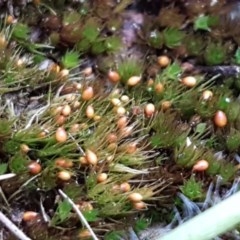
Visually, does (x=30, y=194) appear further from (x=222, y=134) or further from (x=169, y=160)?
(x=222, y=134)

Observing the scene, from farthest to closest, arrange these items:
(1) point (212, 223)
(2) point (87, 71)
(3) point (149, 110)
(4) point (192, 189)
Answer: (2) point (87, 71) → (3) point (149, 110) → (4) point (192, 189) → (1) point (212, 223)

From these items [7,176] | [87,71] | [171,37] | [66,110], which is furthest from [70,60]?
[7,176]

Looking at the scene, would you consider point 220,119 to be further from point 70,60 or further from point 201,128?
point 70,60

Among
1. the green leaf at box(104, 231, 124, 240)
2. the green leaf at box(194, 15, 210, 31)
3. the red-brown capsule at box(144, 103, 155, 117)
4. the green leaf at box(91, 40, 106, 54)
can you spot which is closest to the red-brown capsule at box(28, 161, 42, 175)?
the green leaf at box(104, 231, 124, 240)

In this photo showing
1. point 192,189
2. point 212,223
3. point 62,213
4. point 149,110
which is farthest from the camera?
point 149,110

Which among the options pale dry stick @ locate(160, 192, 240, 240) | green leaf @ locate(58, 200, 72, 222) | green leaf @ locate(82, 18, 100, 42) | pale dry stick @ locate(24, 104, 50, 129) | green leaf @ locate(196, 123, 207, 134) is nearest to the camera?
pale dry stick @ locate(160, 192, 240, 240)

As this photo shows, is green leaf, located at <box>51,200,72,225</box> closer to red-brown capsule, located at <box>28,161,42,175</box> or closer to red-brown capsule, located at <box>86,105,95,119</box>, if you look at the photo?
red-brown capsule, located at <box>28,161,42,175</box>

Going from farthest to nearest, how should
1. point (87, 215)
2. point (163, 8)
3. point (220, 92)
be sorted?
point (163, 8), point (220, 92), point (87, 215)

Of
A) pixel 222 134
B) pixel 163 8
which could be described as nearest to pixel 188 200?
pixel 222 134
